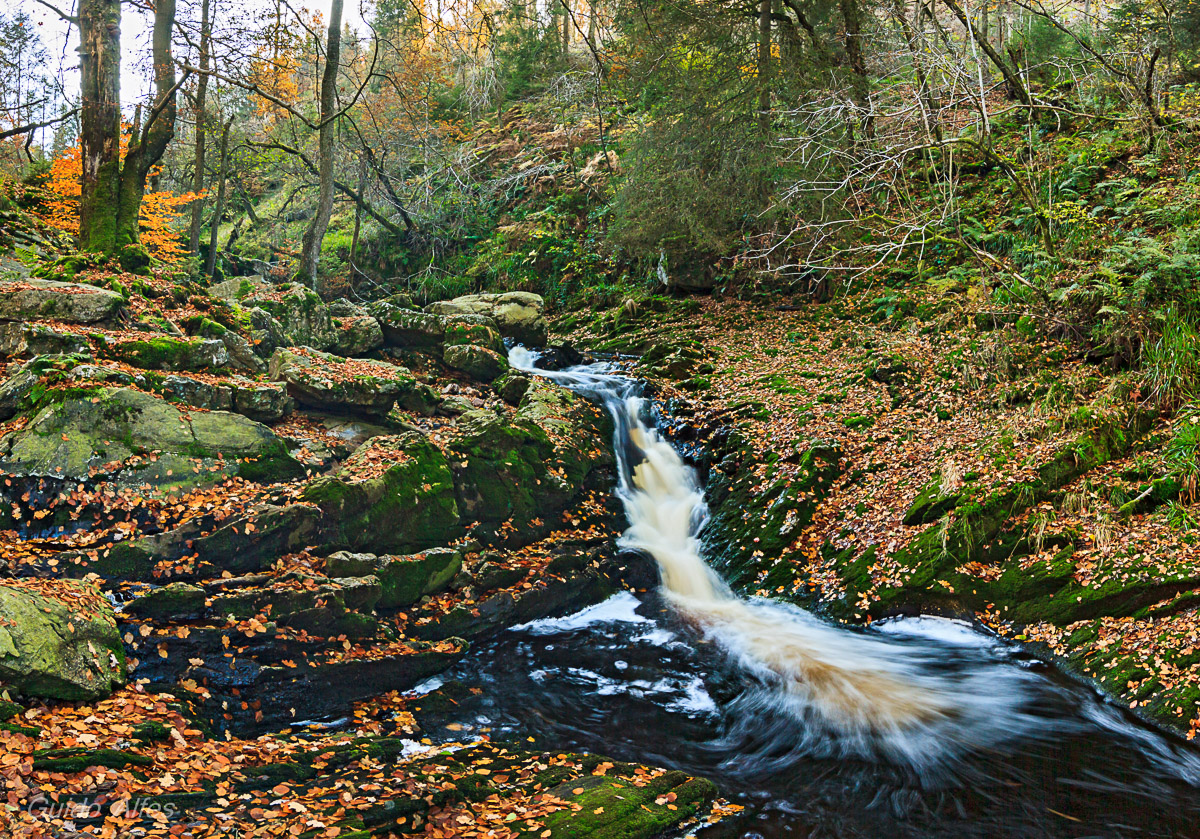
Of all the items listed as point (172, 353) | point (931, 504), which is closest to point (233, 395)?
point (172, 353)

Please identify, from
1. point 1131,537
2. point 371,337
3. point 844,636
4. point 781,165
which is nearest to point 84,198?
point 371,337

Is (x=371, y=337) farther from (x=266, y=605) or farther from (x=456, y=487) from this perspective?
(x=266, y=605)

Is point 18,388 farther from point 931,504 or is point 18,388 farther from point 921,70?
point 921,70

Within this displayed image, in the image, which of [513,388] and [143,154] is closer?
[143,154]

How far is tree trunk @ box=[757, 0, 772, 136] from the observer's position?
12398 millimetres

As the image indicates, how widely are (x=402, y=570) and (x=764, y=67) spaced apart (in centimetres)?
1079

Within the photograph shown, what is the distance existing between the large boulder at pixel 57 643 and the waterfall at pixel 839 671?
5351 mm

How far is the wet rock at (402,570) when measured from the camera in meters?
6.88

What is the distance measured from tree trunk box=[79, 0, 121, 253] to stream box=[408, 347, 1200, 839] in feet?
30.4

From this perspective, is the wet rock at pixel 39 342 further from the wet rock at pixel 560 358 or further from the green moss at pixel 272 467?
the wet rock at pixel 560 358

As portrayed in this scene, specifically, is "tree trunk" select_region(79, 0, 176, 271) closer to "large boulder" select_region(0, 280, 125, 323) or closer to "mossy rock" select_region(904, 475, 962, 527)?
"large boulder" select_region(0, 280, 125, 323)

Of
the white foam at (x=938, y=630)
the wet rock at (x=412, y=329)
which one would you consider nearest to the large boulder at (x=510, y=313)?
the wet rock at (x=412, y=329)

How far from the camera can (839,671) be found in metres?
6.61

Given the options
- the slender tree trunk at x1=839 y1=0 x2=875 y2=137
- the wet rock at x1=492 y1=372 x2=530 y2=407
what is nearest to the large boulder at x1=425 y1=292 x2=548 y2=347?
the wet rock at x1=492 y1=372 x2=530 y2=407
